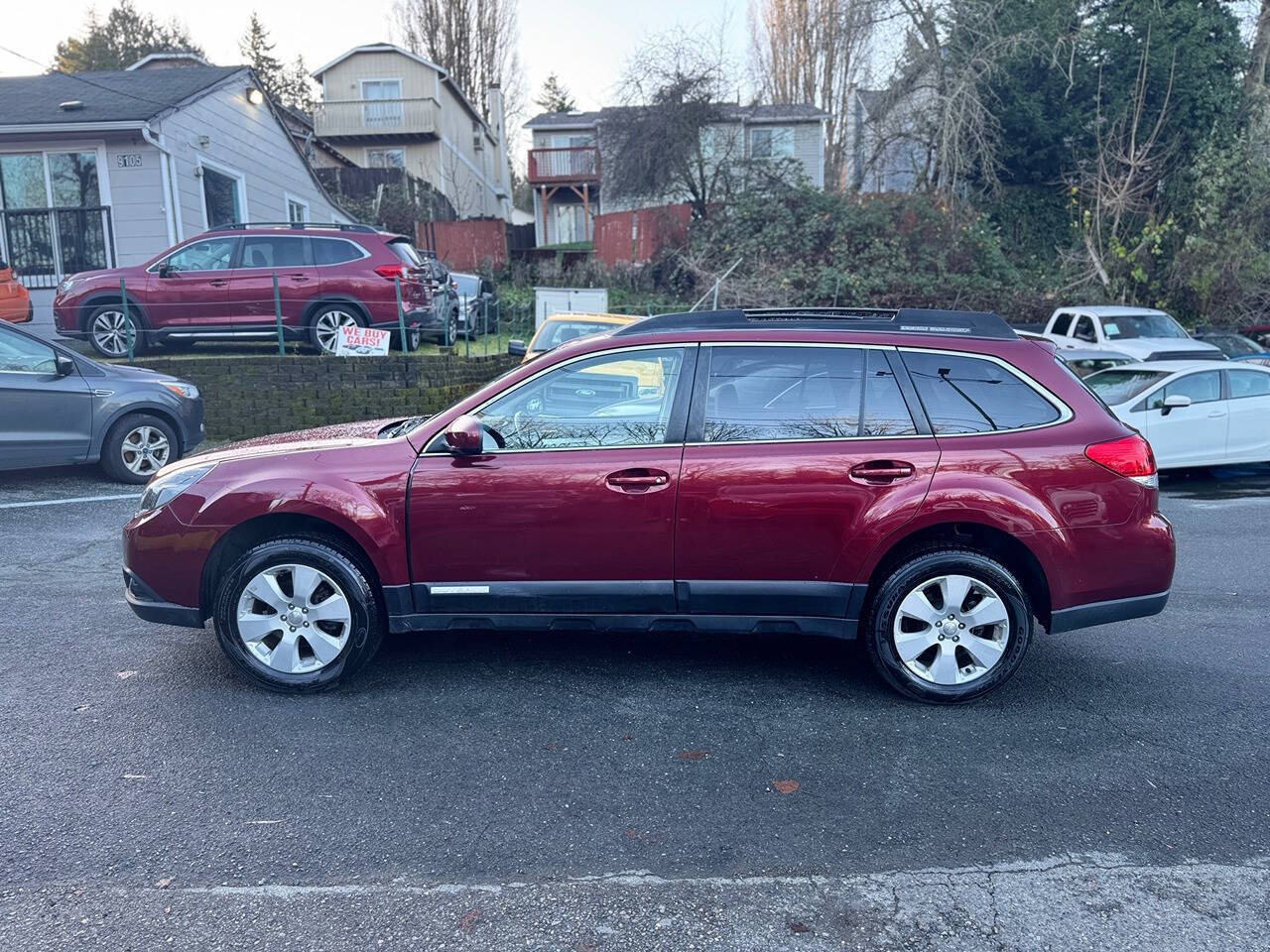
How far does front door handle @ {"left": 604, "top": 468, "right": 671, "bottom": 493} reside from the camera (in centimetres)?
448

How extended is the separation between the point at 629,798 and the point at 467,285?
16.8 m

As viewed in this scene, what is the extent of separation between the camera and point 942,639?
14.9 ft

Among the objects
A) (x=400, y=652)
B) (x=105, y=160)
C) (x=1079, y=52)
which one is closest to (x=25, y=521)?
(x=400, y=652)

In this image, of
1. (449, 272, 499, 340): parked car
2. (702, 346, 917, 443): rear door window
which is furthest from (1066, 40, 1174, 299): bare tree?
(702, 346, 917, 443): rear door window

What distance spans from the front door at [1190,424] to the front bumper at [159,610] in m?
10.1

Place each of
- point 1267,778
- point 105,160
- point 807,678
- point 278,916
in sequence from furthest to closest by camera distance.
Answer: point 105,160, point 807,678, point 1267,778, point 278,916

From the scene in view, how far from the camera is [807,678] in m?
4.93

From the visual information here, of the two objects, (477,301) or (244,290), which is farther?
(477,301)

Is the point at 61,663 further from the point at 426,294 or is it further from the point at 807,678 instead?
the point at 426,294

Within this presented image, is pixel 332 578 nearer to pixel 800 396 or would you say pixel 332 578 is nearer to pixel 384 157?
pixel 800 396

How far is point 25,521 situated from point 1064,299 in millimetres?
21946

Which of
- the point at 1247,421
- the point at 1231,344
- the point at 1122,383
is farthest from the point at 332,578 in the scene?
the point at 1231,344

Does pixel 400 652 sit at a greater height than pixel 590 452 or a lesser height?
lesser

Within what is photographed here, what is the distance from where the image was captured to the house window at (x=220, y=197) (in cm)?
1862
